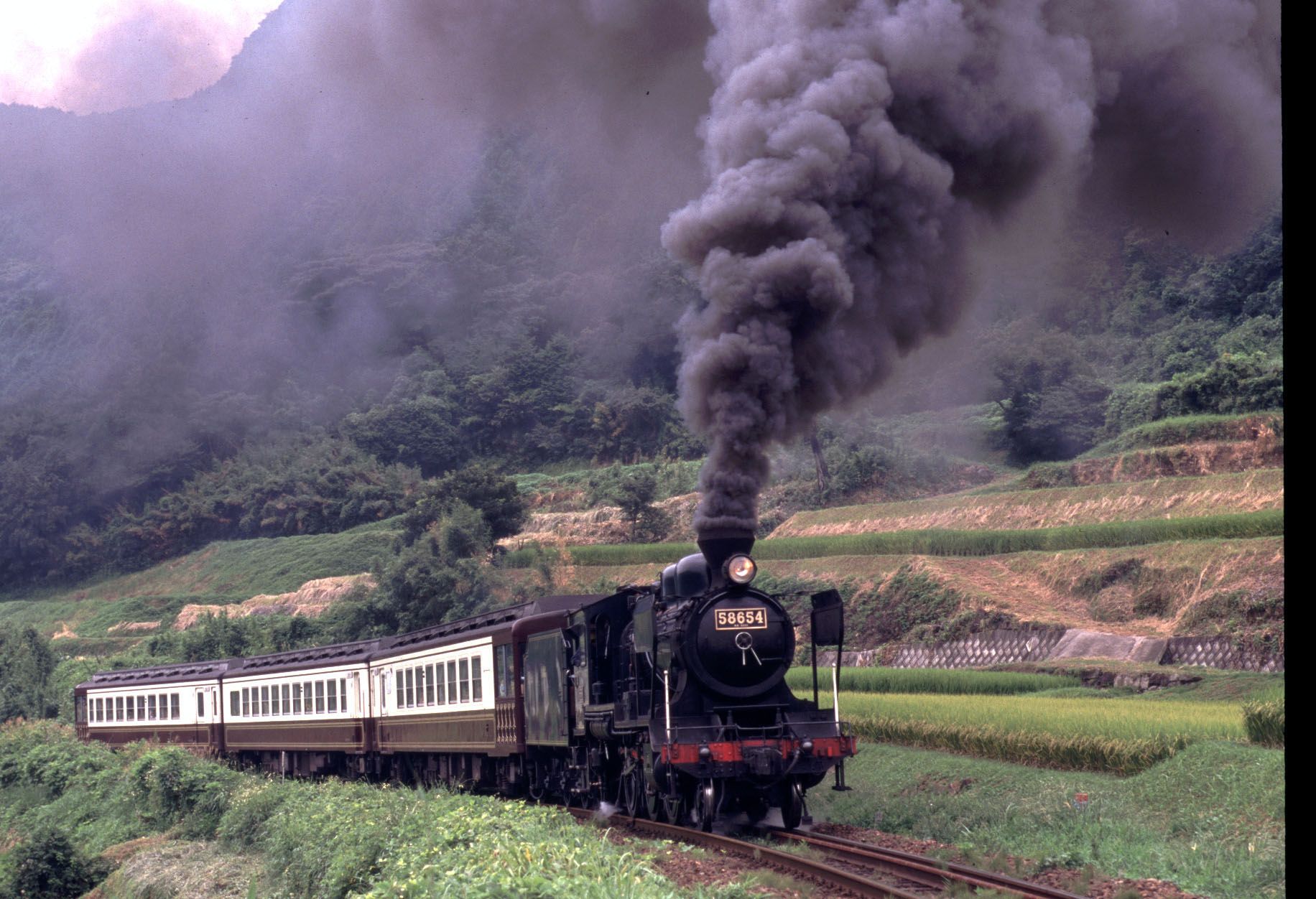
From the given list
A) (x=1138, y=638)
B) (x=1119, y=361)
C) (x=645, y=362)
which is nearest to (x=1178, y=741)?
(x=1138, y=638)

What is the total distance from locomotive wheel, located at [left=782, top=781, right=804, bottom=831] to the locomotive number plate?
1669 millimetres

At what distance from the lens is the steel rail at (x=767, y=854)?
Answer: 831cm

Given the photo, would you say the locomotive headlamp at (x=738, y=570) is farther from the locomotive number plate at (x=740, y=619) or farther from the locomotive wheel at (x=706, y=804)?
the locomotive wheel at (x=706, y=804)

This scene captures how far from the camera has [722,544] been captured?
11.6m

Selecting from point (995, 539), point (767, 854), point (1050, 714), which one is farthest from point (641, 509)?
point (767, 854)

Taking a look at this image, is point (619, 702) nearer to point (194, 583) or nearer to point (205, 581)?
point (205, 581)

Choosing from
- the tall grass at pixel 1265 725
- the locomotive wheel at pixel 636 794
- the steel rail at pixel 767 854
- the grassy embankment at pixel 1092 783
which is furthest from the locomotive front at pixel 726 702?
the tall grass at pixel 1265 725

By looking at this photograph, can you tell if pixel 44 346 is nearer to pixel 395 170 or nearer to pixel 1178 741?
pixel 395 170

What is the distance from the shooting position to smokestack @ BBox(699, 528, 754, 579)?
38.1ft

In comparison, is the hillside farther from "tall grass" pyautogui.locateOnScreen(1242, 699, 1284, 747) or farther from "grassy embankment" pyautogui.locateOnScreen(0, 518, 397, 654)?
"tall grass" pyautogui.locateOnScreen(1242, 699, 1284, 747)

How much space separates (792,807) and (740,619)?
80.4 inches

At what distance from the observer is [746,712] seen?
459 inches

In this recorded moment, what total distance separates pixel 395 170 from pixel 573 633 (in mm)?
85916

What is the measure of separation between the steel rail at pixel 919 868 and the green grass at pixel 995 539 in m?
15.9
